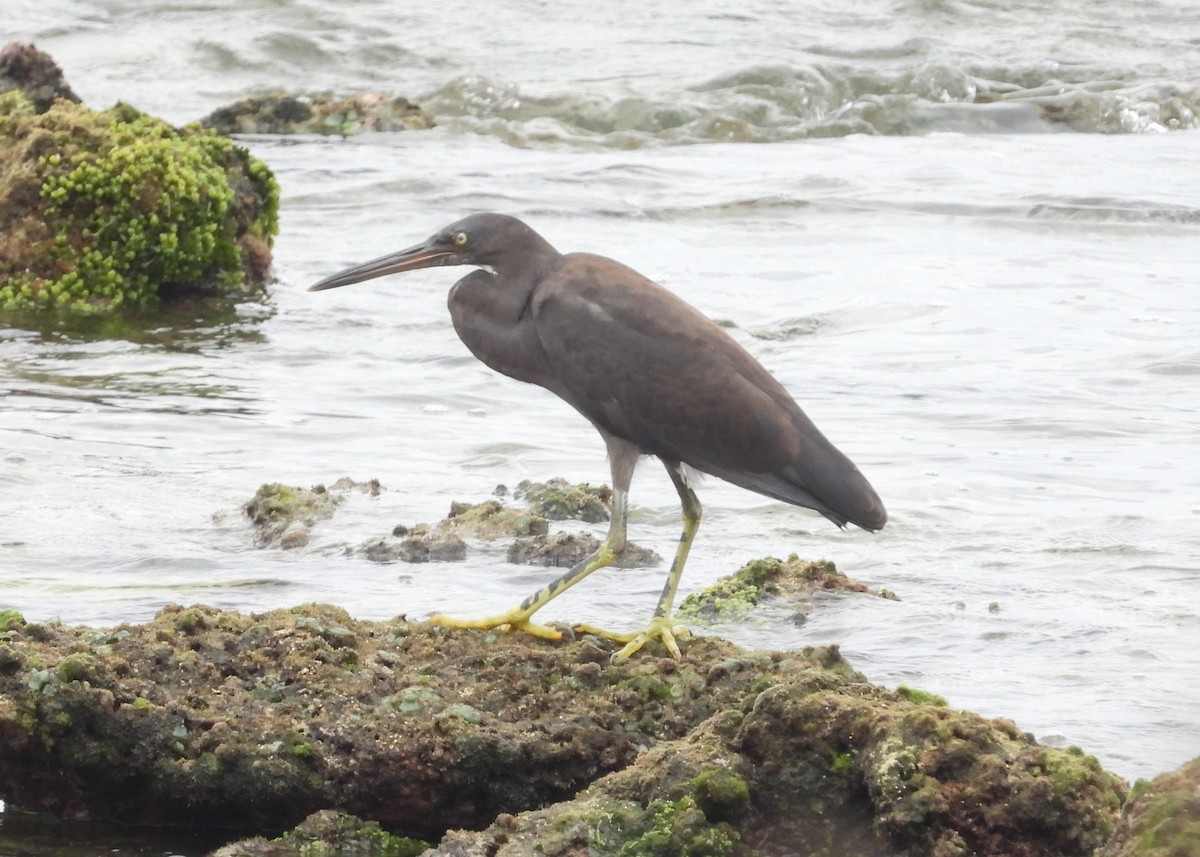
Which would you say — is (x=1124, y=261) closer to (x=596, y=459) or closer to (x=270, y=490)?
(x=596, y=459)

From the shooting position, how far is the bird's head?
212 inches

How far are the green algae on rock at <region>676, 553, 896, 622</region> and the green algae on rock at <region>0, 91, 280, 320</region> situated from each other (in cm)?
587

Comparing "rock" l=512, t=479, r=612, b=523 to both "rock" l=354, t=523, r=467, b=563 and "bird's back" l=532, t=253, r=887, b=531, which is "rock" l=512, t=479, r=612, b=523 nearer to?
"rock" l=354, t=523, r=467, b=563

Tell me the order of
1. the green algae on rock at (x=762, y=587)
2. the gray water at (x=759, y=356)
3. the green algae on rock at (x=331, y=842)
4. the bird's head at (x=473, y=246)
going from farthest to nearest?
the gray water at (x=759, y=356)
the green algae on rock at (x=762, y=587)
the bird's head at (x=473, y=246)
the green algae on rock at (x=331, y=842)

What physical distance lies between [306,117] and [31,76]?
4.61 meters

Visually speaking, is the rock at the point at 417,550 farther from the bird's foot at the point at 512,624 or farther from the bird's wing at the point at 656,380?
the bird's foot at the point at 512,624

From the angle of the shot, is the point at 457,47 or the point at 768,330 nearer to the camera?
the point at 768,330

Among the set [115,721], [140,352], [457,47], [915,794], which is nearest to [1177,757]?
[915,794]

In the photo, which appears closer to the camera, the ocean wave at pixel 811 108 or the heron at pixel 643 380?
the heron at pixel 643 380

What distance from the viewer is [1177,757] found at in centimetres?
448

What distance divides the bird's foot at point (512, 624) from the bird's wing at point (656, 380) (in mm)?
686

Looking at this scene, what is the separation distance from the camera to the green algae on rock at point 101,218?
1048 centimetres

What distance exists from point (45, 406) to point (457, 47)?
47.1 feet

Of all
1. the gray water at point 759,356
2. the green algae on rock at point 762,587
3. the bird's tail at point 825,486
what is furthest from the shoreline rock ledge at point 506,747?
the gray water at point 759,356
